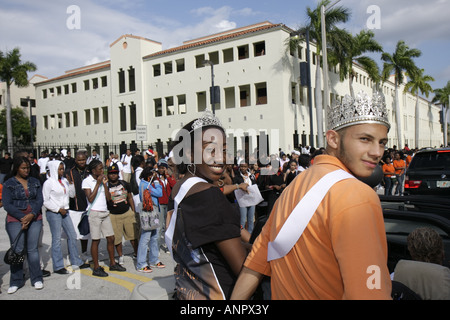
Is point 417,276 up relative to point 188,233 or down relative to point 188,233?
down

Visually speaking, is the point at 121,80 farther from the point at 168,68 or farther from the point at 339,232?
the point at 339,232

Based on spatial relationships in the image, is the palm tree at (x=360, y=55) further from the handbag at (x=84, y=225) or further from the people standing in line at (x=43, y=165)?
the handbag at (x=84, y=225)

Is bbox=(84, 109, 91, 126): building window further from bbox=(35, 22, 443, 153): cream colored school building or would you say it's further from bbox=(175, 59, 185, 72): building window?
bbox=(175, 59, 185, 72): building window

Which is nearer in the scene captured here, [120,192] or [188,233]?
[188,233]

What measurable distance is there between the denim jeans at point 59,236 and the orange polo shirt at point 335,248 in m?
5.40

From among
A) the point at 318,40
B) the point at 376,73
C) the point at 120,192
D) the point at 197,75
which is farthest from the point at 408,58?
the point at 120,192

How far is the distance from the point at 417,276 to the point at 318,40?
2809 cm

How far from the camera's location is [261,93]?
103 ft

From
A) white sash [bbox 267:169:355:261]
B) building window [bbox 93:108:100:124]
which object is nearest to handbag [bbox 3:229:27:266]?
white sash [bbox 267:169:355:261]

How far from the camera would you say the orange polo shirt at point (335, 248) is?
47.2 inches

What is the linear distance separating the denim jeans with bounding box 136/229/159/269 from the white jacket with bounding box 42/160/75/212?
1.33 m

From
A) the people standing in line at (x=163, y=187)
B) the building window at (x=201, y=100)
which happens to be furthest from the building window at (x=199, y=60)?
the people standing in line at (x=163, y=187)
